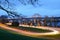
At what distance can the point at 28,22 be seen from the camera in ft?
100

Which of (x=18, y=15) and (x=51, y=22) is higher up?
(x=18, y=15)

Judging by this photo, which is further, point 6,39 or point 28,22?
point 28,22

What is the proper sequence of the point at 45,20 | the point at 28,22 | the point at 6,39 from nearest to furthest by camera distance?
1. the point at 6,39
2. the point at 45,20
3. the point at 28,22

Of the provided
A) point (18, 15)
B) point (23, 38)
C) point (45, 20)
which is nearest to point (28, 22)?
point (45, 20)

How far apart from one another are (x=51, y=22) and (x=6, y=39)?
18176 millimetres

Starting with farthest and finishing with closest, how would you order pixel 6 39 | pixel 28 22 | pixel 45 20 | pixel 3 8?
pixel 28 22, pixel 45 20, pixel 6 39, pixel 3 8

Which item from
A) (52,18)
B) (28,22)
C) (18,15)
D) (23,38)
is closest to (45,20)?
(52,18)

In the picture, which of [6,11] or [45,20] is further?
[45,20]

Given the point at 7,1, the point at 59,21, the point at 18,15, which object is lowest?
the point at 59,21

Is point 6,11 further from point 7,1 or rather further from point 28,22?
point 28,22

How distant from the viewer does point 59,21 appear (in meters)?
32.2

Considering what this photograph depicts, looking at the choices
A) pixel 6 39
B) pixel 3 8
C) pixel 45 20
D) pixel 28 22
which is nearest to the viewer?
pixel 3 8

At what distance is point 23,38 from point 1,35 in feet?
3.67

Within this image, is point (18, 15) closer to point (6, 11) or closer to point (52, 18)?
point (6, 11)
